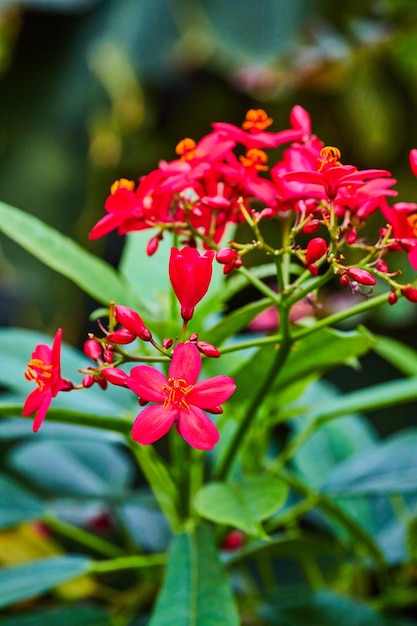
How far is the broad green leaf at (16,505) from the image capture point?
32.4 inches

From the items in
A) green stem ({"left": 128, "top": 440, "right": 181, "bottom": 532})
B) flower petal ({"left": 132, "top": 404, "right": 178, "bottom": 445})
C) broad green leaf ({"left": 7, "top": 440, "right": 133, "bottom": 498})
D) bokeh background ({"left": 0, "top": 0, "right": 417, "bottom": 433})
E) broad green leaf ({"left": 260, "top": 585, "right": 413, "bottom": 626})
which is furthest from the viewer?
bokeh background ({"left": 0, "top": 0, "right": 417, "bottom": 433})

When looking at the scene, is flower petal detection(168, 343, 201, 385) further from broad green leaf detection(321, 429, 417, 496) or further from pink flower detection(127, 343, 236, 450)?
broad green leaf detection(321, 429, 417, 496)

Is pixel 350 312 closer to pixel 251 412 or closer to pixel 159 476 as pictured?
pixel 251 412

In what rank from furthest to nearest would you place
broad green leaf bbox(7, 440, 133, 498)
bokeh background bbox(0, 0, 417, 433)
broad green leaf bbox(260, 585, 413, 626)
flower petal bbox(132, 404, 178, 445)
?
bokeh background bbox(0, 0, 417, 433), broad green leaf bbox(7, 440, 133, 498), broad green leaf bbox(260, 585, 413, 626), flower petal bbox(132, 404, 178, 445)

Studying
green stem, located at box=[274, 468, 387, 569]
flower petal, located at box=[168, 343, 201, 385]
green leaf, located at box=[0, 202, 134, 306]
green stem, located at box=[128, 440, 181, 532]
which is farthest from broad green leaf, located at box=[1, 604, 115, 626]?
flower petal, located at box=[168, 343, 201, 385]

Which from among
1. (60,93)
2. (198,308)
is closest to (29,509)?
(198,308)

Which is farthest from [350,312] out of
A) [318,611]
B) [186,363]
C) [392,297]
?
[318,611]

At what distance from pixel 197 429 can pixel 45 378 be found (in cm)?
12

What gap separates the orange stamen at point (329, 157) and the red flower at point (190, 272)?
5.1 inches

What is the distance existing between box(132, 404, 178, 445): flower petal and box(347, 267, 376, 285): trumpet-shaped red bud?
151 mm

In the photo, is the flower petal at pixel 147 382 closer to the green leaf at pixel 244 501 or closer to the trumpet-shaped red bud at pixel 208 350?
the trumpet-shaped red bud at pixel 208 350

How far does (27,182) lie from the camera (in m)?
1.85

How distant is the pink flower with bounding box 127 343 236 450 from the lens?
45cm

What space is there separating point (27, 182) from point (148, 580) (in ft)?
4.13
